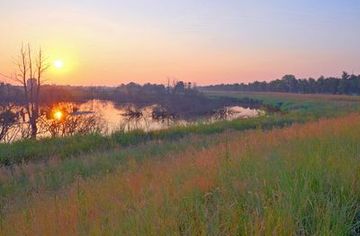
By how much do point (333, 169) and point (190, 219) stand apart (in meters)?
2.04

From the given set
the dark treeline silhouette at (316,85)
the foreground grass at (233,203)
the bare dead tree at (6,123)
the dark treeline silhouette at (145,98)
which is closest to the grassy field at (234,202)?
the foreground grass at (233,203)

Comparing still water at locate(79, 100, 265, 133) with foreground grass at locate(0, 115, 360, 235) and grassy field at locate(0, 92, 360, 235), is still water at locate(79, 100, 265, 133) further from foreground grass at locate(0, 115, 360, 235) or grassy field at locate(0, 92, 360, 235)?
foreground grass at locate(0, 115, 360, 235)

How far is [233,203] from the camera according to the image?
3.58 m

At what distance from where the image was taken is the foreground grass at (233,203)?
10.3 feet

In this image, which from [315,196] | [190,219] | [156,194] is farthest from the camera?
[156,194]

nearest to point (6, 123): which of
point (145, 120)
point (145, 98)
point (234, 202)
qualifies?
point (145, 120)

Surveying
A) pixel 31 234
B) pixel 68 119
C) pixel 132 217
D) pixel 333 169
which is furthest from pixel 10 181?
pixel 68 119

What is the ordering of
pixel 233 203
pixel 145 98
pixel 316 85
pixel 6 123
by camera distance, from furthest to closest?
pixel 316 85, pixel 145 98, pixel 6 123, pixel 233 203

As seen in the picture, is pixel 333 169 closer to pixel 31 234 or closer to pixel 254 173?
pixel 254 173

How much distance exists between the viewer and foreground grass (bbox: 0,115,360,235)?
3139 millimetres

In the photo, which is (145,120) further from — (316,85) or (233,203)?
(316,85)

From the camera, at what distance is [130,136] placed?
18875 millimetres

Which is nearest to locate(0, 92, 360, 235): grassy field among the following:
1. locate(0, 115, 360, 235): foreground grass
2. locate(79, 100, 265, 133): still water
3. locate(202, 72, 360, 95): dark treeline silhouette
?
locate(0, 115, 360, 235): foreground grass

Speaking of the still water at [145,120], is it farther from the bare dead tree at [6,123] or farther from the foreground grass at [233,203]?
the foreground grass at [233,203]
